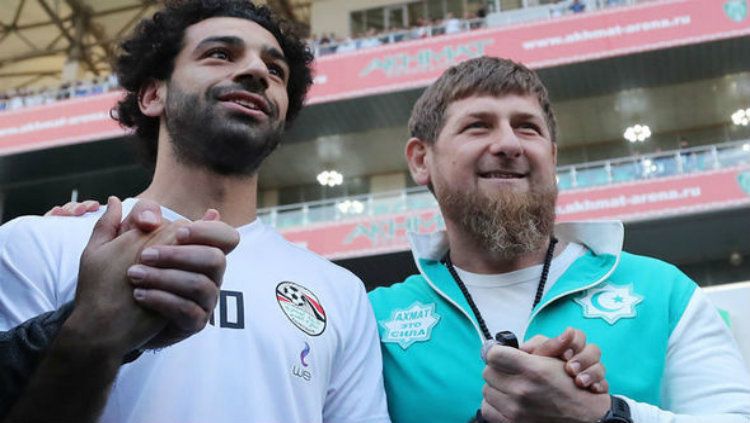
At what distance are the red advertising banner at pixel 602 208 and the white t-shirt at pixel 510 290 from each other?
10.9m

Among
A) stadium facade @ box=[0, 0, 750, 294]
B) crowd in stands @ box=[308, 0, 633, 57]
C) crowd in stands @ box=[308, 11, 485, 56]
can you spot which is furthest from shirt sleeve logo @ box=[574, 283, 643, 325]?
crowd in stands @ box=[308, 11, 485, 56]

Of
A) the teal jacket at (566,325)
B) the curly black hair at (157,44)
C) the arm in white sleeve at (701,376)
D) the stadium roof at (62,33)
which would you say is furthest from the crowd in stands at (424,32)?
the arm in white sleeve at (701,376)

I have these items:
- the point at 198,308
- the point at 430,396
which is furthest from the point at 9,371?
the point at 430,396

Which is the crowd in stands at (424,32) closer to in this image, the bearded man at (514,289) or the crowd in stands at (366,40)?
the crowd in stands at (366,40)

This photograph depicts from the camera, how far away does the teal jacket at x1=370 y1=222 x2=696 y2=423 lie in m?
2.10

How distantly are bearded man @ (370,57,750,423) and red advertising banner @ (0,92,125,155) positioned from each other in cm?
1535

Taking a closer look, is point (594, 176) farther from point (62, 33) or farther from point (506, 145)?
point (62, 33)

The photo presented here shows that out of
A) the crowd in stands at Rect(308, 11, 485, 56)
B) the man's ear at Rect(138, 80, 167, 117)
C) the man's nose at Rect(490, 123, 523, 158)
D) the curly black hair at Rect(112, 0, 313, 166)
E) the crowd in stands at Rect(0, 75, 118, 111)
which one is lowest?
the man's nose at Rect(490, 123, 523, 158)

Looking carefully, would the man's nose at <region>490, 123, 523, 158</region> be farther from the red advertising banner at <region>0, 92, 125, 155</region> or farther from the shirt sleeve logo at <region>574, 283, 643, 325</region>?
the red advertising banner at <region>0, 92, 125, 155</region>

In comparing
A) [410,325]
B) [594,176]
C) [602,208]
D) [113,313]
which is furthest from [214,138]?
[594,176]

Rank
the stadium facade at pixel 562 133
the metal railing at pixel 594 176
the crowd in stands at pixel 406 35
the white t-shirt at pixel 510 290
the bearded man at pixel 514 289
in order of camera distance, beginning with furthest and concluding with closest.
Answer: the crowd in stands at pixel 406 35, the stadium facade at pixel 562 133, the metal railing at pixel 594 176, the white t-shirt at pixel 510 290, the bearded man at pixel 514 289

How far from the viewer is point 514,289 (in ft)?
7.89

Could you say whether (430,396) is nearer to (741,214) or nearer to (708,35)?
(741,214)

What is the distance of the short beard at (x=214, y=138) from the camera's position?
93.7 inches
